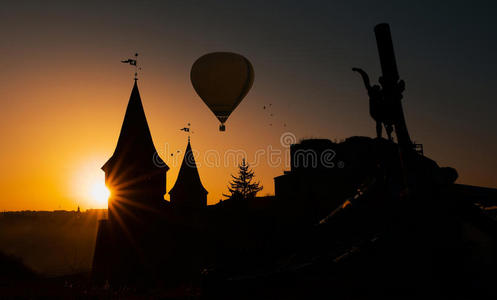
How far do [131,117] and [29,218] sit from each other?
112 m

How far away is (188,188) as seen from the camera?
47.6 metres

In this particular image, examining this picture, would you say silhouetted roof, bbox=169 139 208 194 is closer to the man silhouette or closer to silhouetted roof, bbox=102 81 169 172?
silhouetted roof, bbox=102 81 169 172

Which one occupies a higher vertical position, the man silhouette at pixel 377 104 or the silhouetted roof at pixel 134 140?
the silhouetted roof at pixel 134 140

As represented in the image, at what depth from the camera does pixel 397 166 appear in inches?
235

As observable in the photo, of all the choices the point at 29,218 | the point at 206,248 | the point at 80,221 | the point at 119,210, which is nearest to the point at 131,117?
the point at 119,210

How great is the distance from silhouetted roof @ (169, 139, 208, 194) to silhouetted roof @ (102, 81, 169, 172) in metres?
8.00

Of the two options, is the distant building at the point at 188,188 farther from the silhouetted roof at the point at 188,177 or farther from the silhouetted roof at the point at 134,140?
the silhouetted roof at the point at 134,140

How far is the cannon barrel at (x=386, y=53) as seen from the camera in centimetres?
552

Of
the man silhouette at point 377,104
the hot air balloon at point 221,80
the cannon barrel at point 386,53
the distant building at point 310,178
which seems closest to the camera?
the cannon barrel at point 386,53

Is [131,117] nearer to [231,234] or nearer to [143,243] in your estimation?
[143,243]

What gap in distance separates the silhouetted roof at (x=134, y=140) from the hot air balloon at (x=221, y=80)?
15.4m

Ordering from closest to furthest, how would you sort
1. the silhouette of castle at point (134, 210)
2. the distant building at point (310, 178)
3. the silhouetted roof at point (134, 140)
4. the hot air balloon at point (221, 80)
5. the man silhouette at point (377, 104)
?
the man silhouette at point (377, 104), the hot air balloon at point (221, 80), the silhouette of castle at point (134, 210), the silhouetted roof at point (134, 140), the distant building at point (310, 178)

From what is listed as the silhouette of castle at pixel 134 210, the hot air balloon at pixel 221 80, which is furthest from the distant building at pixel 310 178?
the hot air balloon at pixel 221 80

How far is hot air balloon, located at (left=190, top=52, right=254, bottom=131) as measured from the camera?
79.4ft
